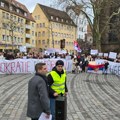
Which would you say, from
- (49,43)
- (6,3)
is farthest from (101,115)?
(49,43)

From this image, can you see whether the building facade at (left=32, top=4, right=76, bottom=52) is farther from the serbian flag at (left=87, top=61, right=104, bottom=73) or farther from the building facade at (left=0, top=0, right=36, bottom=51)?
the serbian flag at (left=87, top=61, right=104, bottom=73)

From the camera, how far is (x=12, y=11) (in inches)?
3474

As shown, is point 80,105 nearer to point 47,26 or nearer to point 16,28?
point 16,28

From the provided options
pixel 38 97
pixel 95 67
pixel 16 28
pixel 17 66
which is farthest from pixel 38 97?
pixel 16 28

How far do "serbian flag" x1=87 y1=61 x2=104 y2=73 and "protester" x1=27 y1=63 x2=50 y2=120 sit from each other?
23423 millimetres

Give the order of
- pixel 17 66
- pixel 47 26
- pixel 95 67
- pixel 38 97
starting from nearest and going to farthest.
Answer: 1. pixel 38 97
2. pixel 17 66
3. pixel 95 67
4. pixel 47 26

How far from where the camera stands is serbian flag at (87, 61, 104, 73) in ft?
97.0

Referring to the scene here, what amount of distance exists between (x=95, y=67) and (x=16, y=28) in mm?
48845

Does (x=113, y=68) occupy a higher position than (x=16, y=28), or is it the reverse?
(x=16, y=28)

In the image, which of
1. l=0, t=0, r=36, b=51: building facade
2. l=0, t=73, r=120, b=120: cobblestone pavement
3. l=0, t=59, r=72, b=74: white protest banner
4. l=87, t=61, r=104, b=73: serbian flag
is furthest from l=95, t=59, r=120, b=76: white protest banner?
l=0, t=0, r=36, b=51: building facade

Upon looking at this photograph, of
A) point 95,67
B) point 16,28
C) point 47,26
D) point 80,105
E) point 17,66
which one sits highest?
point 47,26

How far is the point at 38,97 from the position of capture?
6.28 m

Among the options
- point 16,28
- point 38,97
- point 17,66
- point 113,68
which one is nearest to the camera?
point 38,97

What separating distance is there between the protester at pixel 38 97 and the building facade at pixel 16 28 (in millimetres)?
68776
